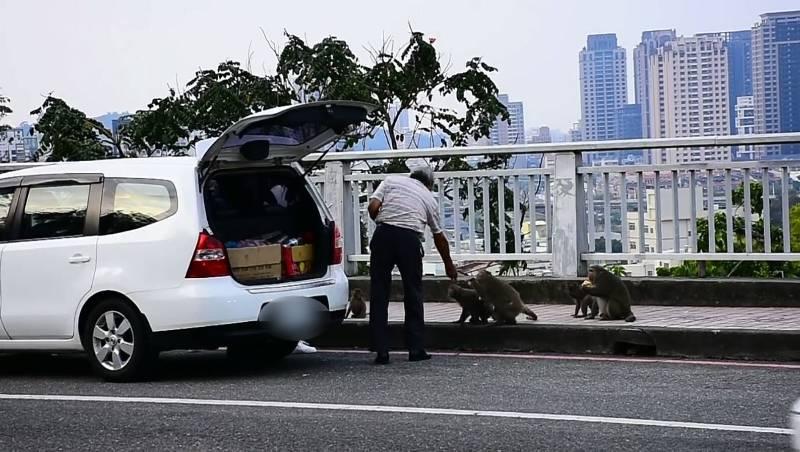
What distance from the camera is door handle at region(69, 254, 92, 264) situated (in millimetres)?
9438

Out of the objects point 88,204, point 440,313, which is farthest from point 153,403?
point 440,313

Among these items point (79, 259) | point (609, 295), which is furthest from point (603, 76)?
point (79, 259)

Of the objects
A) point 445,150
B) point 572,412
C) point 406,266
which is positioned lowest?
point 572,412

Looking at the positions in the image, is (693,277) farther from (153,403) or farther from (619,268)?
(153,403)

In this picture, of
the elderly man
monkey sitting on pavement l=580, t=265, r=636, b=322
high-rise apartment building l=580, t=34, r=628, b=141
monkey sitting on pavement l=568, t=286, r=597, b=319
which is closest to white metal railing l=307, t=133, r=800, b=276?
monkey sitting on pavement l=568, t=286, r=597, b=319

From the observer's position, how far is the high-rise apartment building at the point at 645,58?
81.0ft

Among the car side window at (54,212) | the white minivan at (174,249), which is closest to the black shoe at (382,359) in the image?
the white minivan at (174,249)

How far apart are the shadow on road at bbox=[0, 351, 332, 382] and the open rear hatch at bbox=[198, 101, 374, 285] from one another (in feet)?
2.58

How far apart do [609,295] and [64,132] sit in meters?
11.4

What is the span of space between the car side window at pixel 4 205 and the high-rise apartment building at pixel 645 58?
16.1 m

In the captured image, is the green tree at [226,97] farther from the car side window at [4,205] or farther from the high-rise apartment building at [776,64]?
the car side window at [4,205]

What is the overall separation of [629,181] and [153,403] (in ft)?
17.0

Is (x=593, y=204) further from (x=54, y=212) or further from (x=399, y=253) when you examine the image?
(x=54, y=212)

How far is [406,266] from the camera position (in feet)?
32.8
